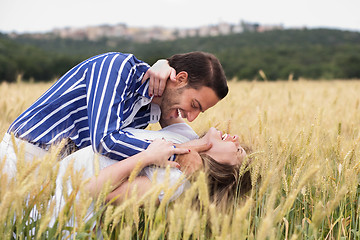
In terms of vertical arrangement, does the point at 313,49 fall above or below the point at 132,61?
below

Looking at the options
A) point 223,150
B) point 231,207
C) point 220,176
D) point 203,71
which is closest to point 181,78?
point 203,71

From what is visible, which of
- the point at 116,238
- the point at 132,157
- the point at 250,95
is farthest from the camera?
the point at 250,95

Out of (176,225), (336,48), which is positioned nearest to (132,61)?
(176,225)

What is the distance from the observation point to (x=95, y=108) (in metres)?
1.62

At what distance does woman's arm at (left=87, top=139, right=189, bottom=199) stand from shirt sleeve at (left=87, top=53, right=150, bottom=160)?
0.10 m

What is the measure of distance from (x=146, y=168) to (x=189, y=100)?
1.64 ft

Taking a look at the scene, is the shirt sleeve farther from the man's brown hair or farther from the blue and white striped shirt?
the man's brown hair

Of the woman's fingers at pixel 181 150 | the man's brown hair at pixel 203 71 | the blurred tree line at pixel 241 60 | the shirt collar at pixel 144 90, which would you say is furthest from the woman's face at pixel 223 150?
the blurred tree line at pixel 241 60

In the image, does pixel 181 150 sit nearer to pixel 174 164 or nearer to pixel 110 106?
pixel 174 164

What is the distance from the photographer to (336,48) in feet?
75.4

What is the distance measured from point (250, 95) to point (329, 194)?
122 inches

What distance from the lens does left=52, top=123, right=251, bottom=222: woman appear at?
4.88ft

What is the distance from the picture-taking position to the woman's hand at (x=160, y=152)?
1530 millimetres

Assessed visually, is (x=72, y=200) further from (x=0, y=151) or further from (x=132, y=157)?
(x=0, y=151)
